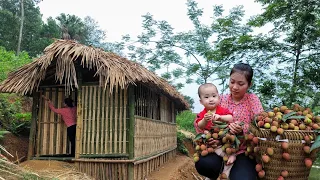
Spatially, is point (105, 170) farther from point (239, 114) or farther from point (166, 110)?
point (239, 114)

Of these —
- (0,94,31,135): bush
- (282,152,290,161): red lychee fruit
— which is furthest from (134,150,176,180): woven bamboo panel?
(282,152,290,161): red lychee fruit

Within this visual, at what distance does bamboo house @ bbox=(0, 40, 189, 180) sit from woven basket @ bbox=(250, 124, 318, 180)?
491 cm

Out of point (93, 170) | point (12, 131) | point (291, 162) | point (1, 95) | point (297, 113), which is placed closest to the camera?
point (291, 162)

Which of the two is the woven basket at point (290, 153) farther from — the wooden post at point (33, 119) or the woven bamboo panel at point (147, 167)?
the wooden post at point (33, 119)

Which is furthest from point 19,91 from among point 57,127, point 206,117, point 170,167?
point 206,117

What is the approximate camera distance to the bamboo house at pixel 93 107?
7211 mm

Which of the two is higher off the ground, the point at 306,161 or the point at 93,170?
the point at 306,161

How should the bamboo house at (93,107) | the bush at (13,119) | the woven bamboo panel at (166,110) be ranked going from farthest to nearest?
1. the woven bamboo panel at (166,110)
2. the bush at (13,119)
3. the bamboo house at (93,107)

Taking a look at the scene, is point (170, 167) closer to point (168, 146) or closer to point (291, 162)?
point (168, 146)

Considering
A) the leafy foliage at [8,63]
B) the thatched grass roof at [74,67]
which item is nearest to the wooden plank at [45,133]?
the thatched grass roof at [74,67]

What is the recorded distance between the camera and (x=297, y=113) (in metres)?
2.32

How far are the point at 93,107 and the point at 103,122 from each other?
0.42m

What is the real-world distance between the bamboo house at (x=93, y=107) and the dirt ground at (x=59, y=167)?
0.38 meters

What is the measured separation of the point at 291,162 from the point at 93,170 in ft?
20.1
